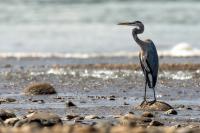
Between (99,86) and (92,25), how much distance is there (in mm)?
27556

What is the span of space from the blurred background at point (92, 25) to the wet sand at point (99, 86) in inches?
260

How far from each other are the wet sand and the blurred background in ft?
21.7

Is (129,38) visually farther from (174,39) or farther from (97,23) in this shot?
(97,23)

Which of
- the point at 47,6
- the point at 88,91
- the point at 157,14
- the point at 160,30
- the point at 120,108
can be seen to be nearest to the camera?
the point at 120,108

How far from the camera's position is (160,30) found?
42938 millimetres

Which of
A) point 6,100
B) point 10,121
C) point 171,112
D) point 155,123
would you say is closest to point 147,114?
point 171,112

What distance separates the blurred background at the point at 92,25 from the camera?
118 ft

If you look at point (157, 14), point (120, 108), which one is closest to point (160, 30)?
point (157, 14)

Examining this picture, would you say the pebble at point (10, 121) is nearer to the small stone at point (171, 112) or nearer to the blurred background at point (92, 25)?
the small stone at point (171, 112)

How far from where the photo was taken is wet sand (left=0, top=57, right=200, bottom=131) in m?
15.8

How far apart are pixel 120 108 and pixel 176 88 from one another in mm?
3978

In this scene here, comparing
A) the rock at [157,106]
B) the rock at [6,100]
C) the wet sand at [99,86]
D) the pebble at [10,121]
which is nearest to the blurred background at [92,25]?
the wet sand at [99,86]

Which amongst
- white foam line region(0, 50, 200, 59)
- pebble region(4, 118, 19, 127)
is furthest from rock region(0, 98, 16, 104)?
white foam line region(0, 50, 200, 59)

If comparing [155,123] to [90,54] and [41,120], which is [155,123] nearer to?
[41,120]
